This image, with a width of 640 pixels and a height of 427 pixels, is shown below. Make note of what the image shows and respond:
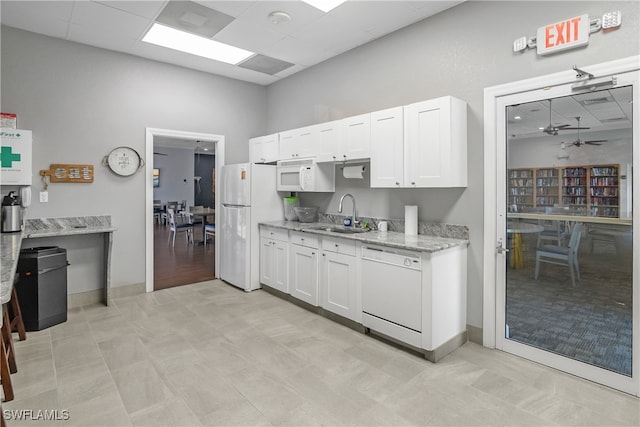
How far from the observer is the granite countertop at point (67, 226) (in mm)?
3643

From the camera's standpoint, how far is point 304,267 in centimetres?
399

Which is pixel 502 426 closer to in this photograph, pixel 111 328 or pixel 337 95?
pixel 111 328

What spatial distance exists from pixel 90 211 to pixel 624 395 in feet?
17.3

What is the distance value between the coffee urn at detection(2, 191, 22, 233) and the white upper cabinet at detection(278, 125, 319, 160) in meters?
2.87

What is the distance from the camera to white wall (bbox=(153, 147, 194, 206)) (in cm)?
1283

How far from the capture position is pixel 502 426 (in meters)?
2.01

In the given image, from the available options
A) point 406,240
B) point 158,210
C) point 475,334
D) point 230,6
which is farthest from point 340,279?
point 158,210

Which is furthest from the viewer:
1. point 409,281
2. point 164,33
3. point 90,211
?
point 90,211

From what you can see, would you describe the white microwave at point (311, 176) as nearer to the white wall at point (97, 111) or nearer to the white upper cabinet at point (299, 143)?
the white upper cabinet at point (299, 143)

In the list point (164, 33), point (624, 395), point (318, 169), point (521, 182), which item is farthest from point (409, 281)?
point (164, 33)

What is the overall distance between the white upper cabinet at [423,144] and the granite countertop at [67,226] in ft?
10.4

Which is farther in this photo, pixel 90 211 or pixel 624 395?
pixel 90 211

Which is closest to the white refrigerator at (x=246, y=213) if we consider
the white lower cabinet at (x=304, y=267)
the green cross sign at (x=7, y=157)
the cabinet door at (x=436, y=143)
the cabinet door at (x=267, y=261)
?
the cabinet door at (x=267, y=261)

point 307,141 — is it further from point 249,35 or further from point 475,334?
point 475,334
